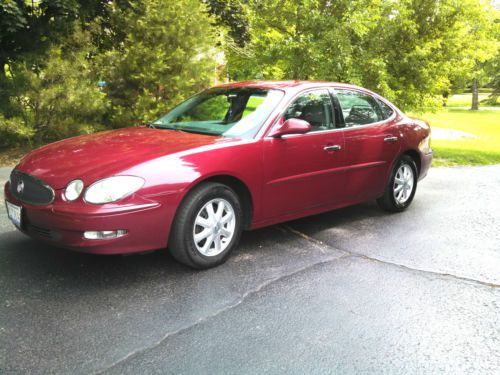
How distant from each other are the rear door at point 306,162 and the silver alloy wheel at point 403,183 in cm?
121

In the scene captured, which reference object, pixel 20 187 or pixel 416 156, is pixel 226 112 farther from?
pixel 416 156

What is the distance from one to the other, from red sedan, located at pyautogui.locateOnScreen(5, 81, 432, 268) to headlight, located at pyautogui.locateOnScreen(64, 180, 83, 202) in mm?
14

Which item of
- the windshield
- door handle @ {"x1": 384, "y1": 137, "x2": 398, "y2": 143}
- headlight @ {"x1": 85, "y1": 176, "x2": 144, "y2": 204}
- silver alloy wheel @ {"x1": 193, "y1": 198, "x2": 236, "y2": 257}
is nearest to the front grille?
headlight @ {"x1": 85, "y1": 176, "x2": 144, "y2": 204}

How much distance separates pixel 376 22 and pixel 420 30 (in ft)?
4.86

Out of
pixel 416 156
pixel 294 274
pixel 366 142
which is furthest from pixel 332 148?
pixel 416 156

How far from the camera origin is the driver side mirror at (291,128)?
439cm

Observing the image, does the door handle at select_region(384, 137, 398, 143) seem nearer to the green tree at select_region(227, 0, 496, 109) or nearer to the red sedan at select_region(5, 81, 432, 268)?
the red sedan at select_region(5, 81, 432, 268)

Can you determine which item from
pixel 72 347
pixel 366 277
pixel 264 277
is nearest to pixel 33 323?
pixel 72 347

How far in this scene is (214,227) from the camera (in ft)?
13.2

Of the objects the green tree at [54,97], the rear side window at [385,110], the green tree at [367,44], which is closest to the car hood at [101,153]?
the rear side window at [385,110]

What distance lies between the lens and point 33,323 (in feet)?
10.2

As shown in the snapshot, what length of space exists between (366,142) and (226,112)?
5.27ft

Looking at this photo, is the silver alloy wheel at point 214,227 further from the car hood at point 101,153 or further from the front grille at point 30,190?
the front grille at point 30,190

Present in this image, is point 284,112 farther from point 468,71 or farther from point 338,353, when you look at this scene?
point 468,71
